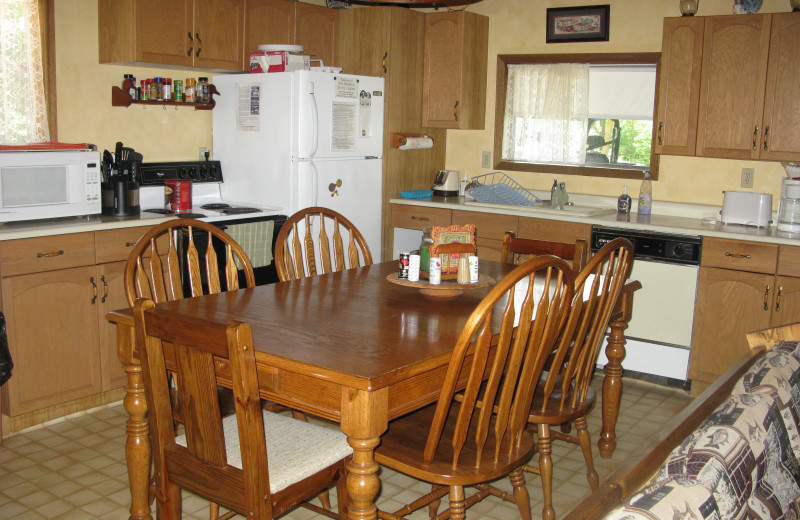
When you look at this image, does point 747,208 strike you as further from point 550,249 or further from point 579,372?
point 579,372

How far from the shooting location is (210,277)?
2.69m

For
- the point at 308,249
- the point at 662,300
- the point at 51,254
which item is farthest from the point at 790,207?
the point at 51,254

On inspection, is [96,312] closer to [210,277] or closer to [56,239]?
[56,239]

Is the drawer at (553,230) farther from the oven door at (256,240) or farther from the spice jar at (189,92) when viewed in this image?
the spice jar at (189,92)

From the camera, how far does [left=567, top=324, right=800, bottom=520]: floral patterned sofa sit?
1.11m

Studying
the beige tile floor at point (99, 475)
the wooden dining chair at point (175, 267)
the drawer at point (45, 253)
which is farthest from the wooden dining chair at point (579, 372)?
the drawer at point (45, 253)

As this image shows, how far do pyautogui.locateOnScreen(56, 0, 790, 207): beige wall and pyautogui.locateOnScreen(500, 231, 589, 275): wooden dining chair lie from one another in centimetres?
150

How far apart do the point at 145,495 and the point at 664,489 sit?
1.59m

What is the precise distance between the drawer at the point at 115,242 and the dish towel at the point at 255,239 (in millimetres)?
517

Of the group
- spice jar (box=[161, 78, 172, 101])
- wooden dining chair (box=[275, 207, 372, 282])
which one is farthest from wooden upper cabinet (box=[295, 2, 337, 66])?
wooden dining chair (box=[275, 207, 372, 282])

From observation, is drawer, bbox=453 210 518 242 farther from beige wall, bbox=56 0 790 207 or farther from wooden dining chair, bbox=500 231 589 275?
wooden dining chair, bbox=500 231 589 275

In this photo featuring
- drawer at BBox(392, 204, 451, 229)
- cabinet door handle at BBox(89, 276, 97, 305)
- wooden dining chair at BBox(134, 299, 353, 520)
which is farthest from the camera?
drawer at BBox(392, 204, 451, 229)

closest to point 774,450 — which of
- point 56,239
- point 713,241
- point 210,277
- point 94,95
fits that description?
point 210,277

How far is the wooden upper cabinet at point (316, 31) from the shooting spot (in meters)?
4.62
